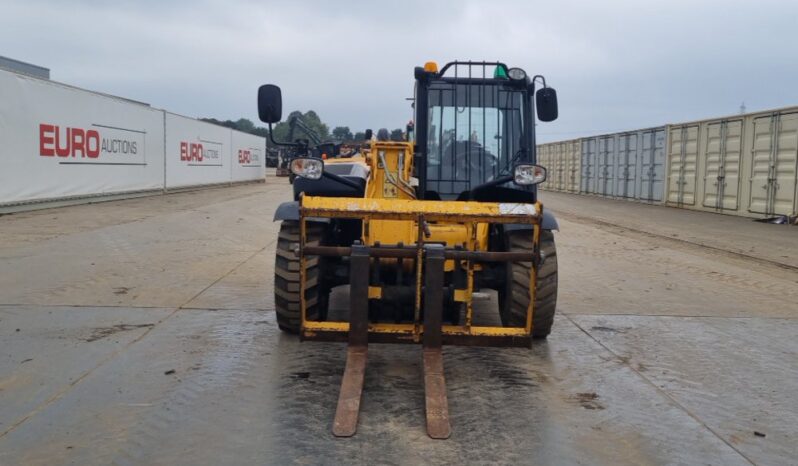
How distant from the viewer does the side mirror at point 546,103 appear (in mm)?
5996

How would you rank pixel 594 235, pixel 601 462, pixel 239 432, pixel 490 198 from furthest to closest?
pixel 594 235, pixel 490 198, pixel 239 432, pixel 601 462

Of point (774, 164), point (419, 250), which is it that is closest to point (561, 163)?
point (774, 164)

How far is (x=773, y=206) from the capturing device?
17625 millimetres

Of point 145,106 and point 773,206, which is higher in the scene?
point 145,106

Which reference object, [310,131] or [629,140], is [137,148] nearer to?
[310,131]

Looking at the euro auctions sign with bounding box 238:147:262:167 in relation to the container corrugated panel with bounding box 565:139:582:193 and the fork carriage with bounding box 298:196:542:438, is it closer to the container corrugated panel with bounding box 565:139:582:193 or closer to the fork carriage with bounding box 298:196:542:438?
the container corrugated panel with bounding box 565:139:582:193

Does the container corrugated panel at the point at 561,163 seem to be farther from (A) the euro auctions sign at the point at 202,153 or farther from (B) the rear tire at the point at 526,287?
(B) the rear tire at the point at 526,287

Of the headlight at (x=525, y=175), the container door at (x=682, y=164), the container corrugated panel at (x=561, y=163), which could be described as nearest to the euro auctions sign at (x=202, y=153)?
the container corrugated panel at (x=561, y=163)

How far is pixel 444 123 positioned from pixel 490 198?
0.92 metres

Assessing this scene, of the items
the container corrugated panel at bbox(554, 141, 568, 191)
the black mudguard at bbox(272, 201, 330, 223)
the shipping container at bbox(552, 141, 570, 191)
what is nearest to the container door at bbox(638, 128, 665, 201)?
the shipping container at bbox(552, 141, 570, 191)

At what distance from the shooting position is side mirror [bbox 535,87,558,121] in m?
6.00

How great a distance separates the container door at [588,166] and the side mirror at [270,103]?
27.3m

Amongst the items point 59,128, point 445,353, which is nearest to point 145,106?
point 59,128

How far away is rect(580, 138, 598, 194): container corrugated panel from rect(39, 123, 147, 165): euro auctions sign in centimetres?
1953
